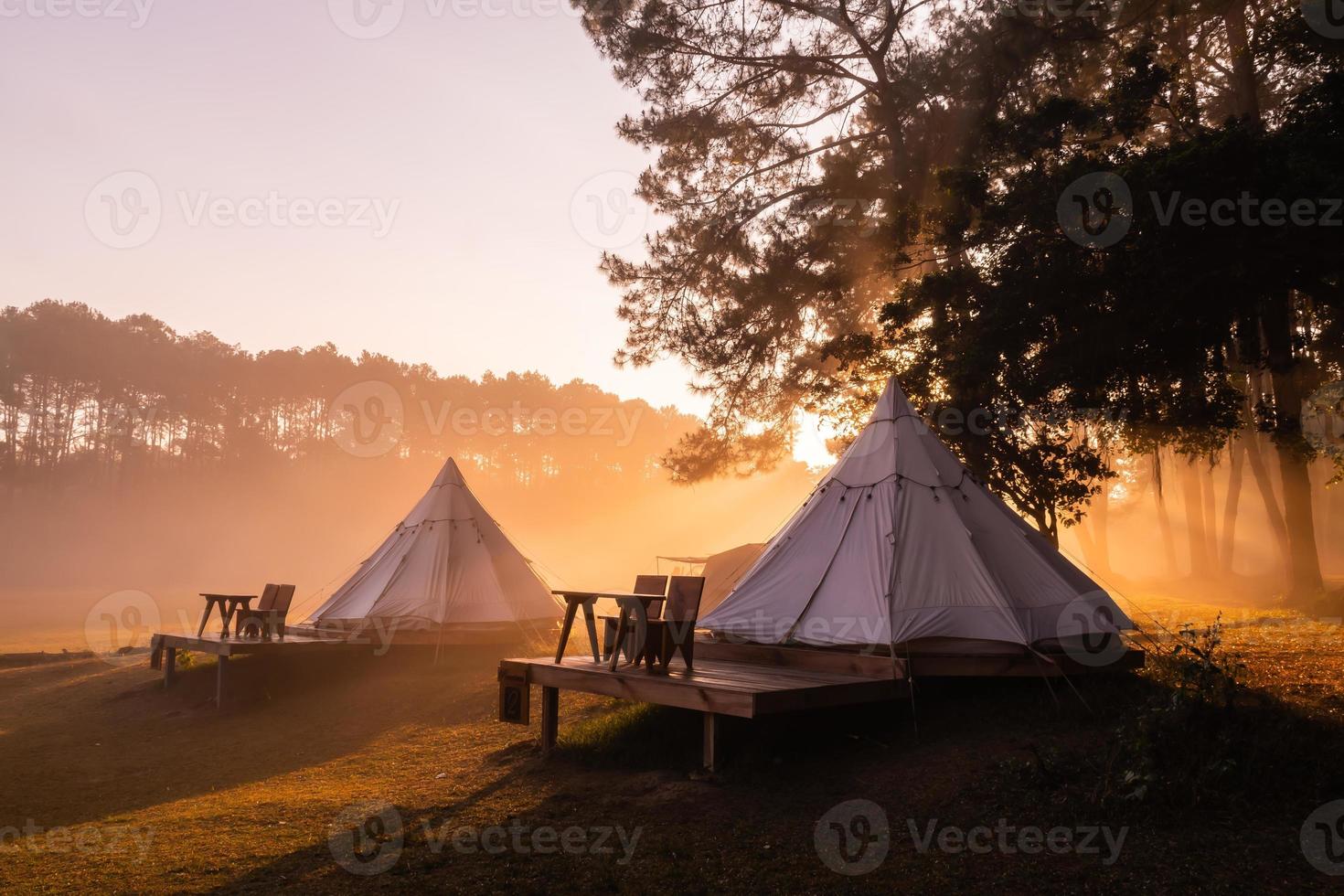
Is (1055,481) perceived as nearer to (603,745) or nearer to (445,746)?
(603,745)

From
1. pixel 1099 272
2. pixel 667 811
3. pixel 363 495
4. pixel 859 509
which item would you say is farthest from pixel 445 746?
pixel 363 495

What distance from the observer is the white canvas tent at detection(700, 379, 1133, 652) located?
7035mm
